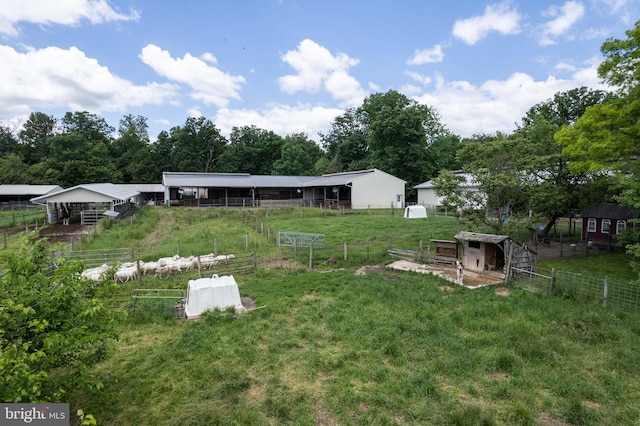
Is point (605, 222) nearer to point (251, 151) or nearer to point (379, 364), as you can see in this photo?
point (379, 364)

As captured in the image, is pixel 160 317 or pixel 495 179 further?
pixel 495 179

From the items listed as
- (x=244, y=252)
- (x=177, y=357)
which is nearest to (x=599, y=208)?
(x=244, y=252)

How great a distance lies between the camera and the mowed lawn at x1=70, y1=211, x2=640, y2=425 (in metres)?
5.79

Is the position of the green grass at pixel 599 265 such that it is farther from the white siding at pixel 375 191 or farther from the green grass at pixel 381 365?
the white siding at pixel 375 191

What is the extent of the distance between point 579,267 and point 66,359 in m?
18.1

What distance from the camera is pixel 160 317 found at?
9922mm

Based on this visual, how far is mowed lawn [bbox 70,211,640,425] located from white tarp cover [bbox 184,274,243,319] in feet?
1.35

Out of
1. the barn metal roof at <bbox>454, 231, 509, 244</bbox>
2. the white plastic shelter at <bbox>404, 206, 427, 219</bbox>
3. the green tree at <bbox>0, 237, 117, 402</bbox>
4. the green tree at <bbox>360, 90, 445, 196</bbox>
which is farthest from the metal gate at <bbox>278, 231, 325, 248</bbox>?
the green tree at <bbox>360, 90, 445, 196</bbox>

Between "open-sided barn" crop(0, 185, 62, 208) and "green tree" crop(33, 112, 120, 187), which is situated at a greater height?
"green tree" crop(33, 112, 120, 187)

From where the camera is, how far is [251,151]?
67625mm

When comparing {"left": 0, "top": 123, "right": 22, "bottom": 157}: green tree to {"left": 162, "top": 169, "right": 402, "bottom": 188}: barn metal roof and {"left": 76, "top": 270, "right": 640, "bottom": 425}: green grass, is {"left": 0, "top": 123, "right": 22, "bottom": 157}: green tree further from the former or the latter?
{"left": 76, "top": 270, "right": 640, "bottom": 425}: green grass

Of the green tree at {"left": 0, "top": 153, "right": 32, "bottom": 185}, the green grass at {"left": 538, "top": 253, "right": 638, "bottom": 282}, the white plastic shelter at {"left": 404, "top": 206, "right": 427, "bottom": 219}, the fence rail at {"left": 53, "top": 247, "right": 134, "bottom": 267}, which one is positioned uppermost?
the green tree at {"left": 0, "top": 153, "right": 32, "bottom": 185}

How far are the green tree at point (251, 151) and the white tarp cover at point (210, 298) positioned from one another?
190 feet

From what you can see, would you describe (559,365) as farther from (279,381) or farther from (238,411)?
(238,411)
